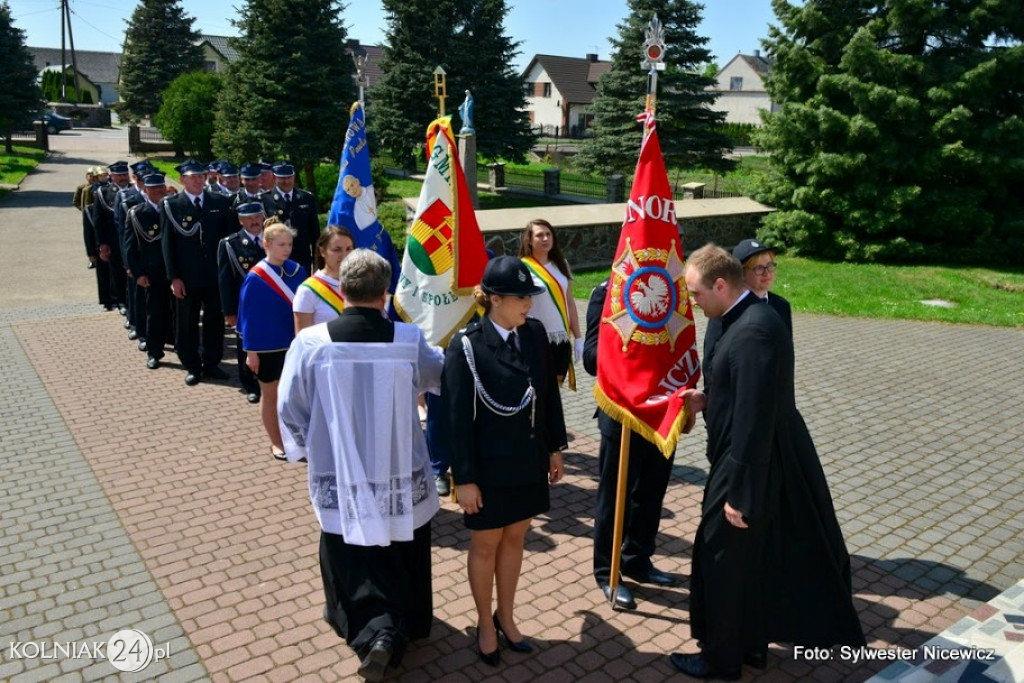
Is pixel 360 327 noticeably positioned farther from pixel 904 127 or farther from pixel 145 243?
pixel 904 127

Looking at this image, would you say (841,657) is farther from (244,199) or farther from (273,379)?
(244,199)

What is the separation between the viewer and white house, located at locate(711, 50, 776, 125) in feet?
230

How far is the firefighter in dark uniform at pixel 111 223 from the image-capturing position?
10953 millimetres

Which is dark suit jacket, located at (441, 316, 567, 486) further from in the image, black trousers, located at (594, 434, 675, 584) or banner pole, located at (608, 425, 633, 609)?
black trousers, located at (594, 434, 675, 584)

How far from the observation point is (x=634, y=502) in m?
4.91

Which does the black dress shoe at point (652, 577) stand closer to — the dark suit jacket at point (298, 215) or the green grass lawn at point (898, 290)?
the dark suit jacket at point (298, 215)

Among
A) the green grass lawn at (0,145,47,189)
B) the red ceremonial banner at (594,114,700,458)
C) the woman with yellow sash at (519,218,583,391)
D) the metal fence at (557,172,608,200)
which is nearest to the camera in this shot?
the red ceremonial banner at (594,114,700,458)

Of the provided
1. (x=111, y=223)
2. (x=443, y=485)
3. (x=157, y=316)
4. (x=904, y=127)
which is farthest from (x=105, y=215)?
(x=904, y=127)

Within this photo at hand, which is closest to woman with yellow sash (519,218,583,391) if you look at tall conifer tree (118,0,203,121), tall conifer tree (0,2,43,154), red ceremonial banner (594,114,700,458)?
red ceremonial banner (594,114,700,458)

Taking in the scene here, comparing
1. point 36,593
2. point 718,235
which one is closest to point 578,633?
point 36,593

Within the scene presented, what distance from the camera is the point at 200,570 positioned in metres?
5.17

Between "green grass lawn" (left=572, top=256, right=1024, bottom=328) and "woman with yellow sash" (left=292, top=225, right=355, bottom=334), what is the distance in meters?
8.01

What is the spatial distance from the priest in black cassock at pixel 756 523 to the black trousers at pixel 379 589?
54.9 inches

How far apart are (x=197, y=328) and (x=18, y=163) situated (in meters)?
32.7
